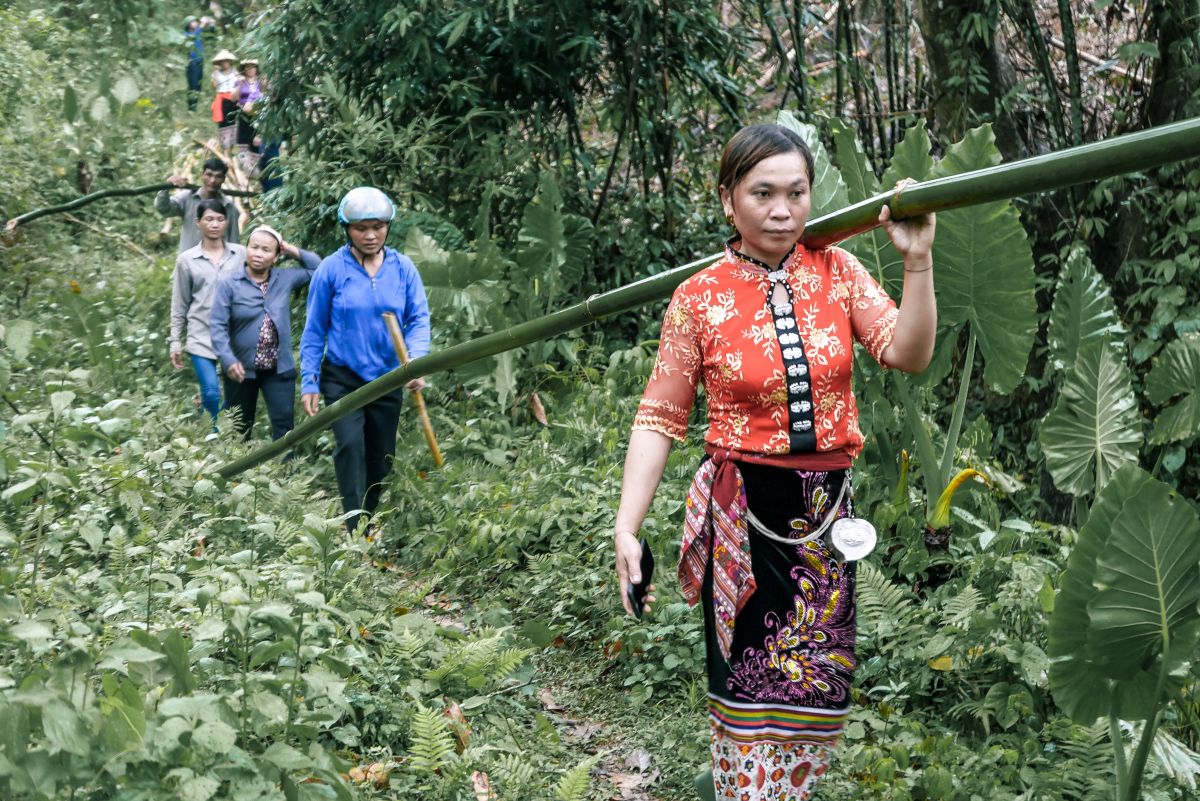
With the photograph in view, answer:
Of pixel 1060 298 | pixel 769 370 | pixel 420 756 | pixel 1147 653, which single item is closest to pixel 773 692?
pixel 769 370

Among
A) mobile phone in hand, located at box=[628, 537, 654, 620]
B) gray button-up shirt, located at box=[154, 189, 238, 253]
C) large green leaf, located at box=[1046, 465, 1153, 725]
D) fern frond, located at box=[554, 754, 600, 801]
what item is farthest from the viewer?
gray button-up shirt, located at box=[154, 189, 238, 253]

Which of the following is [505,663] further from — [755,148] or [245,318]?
[245,318]

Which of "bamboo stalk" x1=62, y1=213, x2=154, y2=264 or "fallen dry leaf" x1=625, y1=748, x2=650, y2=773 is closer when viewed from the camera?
→ "fallen dry leaf" x1=625, y1=748, x2=650, y2=773

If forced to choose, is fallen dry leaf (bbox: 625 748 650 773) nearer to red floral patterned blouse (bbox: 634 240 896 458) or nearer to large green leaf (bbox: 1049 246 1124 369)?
red floral patterned blouse (bbox: 634 240 896 458)

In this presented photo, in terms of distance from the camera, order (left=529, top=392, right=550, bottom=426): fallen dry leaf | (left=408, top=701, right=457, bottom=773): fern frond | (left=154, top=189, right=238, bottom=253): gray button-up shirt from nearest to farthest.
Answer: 1. (left=408, top=701, right=457, bottom=773): fern frond
2. (left=529, top=392, right=550, bottom=426): fallen dry leaf
3. (left=154, top=189, right=238, bottom=253): gray button-up shirt

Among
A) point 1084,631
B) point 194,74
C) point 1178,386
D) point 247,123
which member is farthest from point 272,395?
point 194,74

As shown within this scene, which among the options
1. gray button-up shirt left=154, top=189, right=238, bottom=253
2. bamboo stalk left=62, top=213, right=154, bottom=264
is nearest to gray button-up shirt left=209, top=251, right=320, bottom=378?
gray button-up shirt left=154, top=189, right=238, bottom=253

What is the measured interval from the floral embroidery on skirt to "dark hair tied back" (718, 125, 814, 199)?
671 mm

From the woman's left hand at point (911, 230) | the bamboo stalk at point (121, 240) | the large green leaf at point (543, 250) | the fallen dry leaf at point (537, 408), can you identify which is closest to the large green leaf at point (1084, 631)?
the woman's left hand at point (911, 230)

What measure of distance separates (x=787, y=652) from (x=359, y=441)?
390cm

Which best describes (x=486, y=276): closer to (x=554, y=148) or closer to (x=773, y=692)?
(x=554, y=148)

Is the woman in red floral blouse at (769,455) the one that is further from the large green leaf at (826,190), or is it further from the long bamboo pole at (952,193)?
the large green leaf at (826,190)

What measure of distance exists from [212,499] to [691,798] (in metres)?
2.85

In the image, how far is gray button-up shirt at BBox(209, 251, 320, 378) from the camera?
7.73 meters
